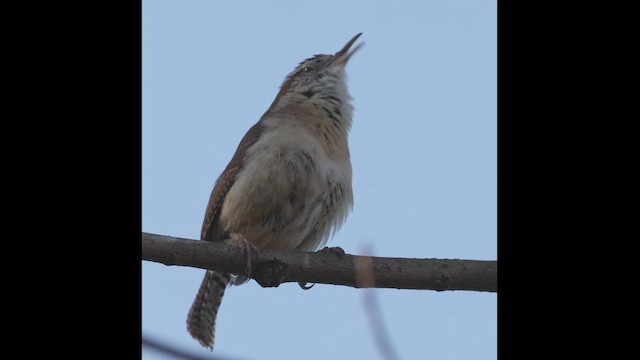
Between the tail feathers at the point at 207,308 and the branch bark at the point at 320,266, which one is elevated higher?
the tail feathers at the point at 207,308

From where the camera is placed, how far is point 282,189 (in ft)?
16.9

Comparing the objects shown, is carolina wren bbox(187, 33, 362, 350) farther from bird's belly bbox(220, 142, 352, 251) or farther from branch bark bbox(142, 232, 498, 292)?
branch bark bbox(142, 232, 498, 292)

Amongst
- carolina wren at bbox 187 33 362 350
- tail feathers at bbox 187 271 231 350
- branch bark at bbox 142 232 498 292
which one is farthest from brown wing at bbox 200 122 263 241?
branch bark at bbox 142 232 498 292

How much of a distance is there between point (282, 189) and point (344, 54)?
1.80 metres

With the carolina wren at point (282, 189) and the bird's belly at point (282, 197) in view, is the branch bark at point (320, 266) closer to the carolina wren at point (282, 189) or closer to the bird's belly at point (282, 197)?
the carolina wren at point (282, 189)

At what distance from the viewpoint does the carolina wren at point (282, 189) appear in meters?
5.18

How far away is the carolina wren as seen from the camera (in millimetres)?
Answer: 5176

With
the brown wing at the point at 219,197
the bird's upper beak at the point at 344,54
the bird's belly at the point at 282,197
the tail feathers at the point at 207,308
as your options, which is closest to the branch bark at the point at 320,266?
the bird's belly at the point at 282,197

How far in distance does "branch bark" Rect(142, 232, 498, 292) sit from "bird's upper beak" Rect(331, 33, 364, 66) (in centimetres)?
251

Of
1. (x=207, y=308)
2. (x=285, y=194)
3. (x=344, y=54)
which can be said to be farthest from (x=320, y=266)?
(x=344, y=54)

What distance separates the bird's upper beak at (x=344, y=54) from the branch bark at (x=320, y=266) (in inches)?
98.7
